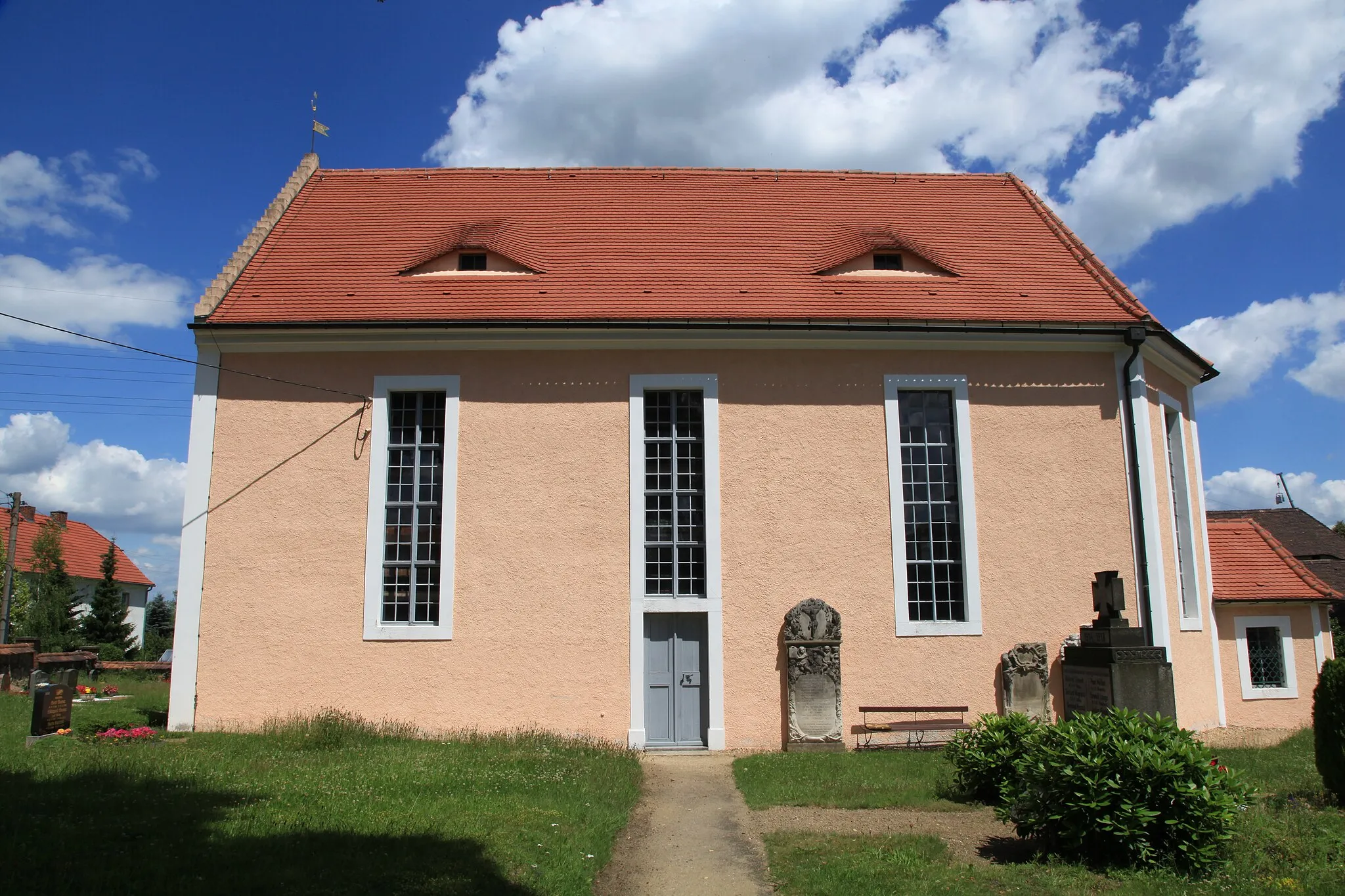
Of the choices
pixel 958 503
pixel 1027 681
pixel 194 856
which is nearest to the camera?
pixel 194 856

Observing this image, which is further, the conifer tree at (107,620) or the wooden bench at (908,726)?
the conifer tree at (107,620)

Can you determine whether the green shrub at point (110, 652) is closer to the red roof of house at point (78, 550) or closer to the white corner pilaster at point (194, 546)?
the red roof of house at point (78, 550)

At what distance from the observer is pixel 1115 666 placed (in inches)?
427

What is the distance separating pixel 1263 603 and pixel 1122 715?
447 inches

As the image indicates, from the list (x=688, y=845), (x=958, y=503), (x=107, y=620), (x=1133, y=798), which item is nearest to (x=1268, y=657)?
(x=958, y=503)

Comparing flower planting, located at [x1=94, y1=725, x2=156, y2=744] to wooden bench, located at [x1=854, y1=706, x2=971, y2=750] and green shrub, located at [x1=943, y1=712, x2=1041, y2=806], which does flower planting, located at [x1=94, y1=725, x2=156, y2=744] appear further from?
green shrub, located at [x1=943, y1=712, x2=1041, y2=806]

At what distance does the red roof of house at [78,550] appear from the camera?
4091cm

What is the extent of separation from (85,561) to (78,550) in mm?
855

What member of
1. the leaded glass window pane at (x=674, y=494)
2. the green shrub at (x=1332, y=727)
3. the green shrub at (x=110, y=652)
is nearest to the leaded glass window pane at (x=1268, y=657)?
the green shrub at (x=1332, y=727)

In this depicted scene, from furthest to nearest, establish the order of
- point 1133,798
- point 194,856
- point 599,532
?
point 599,532 < point 1133,798 < point 194,856

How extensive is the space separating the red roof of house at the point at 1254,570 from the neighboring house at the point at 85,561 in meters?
39.2

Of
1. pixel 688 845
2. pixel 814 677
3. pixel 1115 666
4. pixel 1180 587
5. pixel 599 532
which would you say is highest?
pixel 599 532

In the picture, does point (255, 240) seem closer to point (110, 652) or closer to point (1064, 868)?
point (1064, 868)

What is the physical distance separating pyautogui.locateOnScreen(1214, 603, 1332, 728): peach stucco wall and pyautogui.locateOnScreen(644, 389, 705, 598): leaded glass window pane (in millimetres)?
9711
